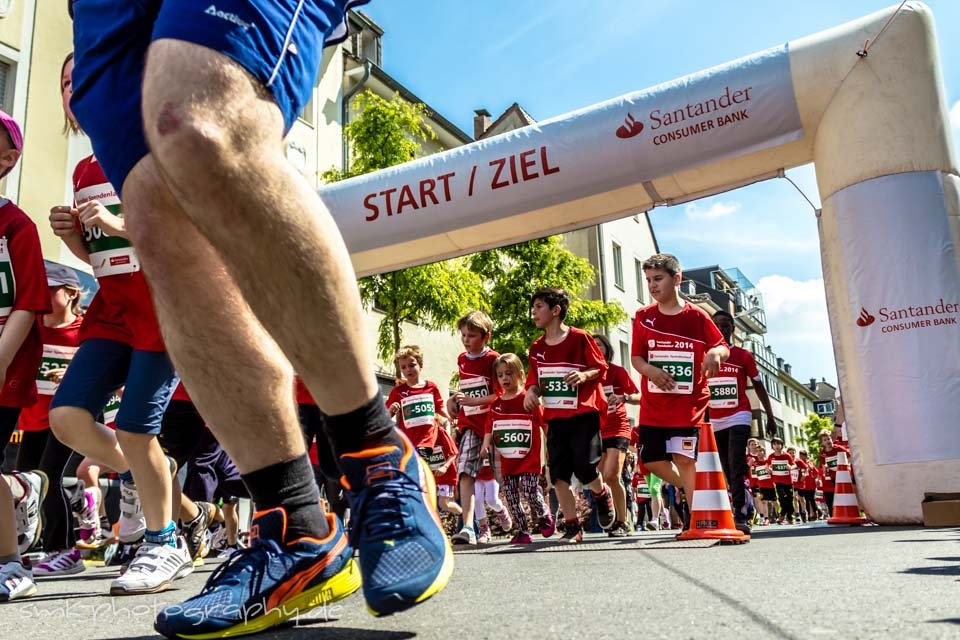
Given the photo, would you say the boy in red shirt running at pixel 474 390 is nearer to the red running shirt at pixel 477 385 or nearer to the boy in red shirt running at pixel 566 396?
the red running shirt at pixel 477 385

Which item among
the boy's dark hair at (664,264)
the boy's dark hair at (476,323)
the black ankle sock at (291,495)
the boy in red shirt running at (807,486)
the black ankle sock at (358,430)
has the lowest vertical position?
the boy in red shirt running at (807,486)

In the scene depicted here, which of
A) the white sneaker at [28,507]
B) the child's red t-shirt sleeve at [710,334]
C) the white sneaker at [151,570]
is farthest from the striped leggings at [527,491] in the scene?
the white sneaker at [151,570]

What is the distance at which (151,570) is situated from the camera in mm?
2469

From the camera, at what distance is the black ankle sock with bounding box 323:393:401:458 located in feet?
4.56

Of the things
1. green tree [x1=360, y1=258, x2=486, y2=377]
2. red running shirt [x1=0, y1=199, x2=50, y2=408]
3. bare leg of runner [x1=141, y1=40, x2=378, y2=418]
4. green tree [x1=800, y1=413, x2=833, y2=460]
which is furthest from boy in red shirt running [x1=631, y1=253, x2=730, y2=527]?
green tree [x1=800, y1=413, x2=833, y2=460]

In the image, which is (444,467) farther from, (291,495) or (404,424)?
(291,495)

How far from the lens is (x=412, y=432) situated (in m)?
7.32

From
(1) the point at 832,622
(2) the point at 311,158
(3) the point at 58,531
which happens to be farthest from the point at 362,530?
(2) the point at 311,158

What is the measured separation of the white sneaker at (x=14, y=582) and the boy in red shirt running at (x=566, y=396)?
384 cm

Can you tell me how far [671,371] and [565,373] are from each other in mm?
793

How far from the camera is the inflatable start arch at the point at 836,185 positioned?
566cm

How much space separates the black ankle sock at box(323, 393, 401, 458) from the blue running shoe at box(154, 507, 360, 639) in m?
0.18

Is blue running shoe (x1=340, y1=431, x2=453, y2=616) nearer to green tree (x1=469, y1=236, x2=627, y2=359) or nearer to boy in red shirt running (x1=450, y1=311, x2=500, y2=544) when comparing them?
boy in red shirt running (x1=450, y1=311, x2=500, y2=544)

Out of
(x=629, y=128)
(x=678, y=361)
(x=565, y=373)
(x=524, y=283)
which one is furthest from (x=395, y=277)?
(x=678, y=361)
